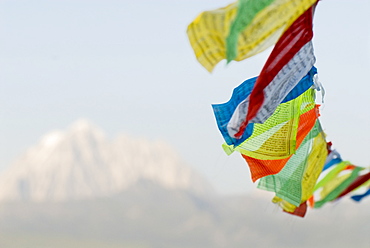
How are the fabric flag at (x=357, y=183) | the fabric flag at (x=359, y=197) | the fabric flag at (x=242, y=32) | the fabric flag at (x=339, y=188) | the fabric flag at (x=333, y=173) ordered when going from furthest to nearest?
the fabric flag at (x=333, y=173)
the fabric flag at (x=339, y=188)
the fabric flag at (x=359, y=197)
the fabric flag at (x=357, y=183)
the fabric flag at (x=242, y=32)

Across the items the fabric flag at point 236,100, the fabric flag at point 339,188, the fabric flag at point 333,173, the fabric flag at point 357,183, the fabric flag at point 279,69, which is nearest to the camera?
the fabric flag at point 279,69

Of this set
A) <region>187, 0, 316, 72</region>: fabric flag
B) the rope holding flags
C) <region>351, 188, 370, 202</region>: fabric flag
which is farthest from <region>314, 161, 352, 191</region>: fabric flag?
<region>187, 0, 316, 72</region>: fabric flag

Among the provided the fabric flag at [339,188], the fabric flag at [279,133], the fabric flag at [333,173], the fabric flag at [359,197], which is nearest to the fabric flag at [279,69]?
the fabric flag at [279,133]

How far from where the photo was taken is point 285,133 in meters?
17.7

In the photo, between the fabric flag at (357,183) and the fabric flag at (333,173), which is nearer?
the fabric flag at (357,183)

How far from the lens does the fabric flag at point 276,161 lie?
59.0 feet

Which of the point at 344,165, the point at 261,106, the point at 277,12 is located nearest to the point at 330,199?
the point at 344,165

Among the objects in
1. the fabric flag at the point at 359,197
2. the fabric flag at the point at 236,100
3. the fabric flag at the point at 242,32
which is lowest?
the fabric flag at the point at 359,197

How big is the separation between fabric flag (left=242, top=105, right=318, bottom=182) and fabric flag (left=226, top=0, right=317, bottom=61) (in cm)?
404

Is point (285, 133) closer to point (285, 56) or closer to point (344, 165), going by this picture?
point (344, 165)

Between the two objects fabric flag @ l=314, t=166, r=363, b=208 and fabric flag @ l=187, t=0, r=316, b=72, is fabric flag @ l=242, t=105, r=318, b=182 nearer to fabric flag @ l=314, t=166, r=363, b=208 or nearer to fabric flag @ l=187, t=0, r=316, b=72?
fabric flag @ l=314, t=166, r=363, b=208

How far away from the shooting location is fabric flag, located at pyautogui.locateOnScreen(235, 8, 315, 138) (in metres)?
14.6

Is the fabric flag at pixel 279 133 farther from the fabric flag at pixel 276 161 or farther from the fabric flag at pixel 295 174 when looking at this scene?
the fabric flag at pixel 295 174

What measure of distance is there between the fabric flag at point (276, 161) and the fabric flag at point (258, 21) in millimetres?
4039
